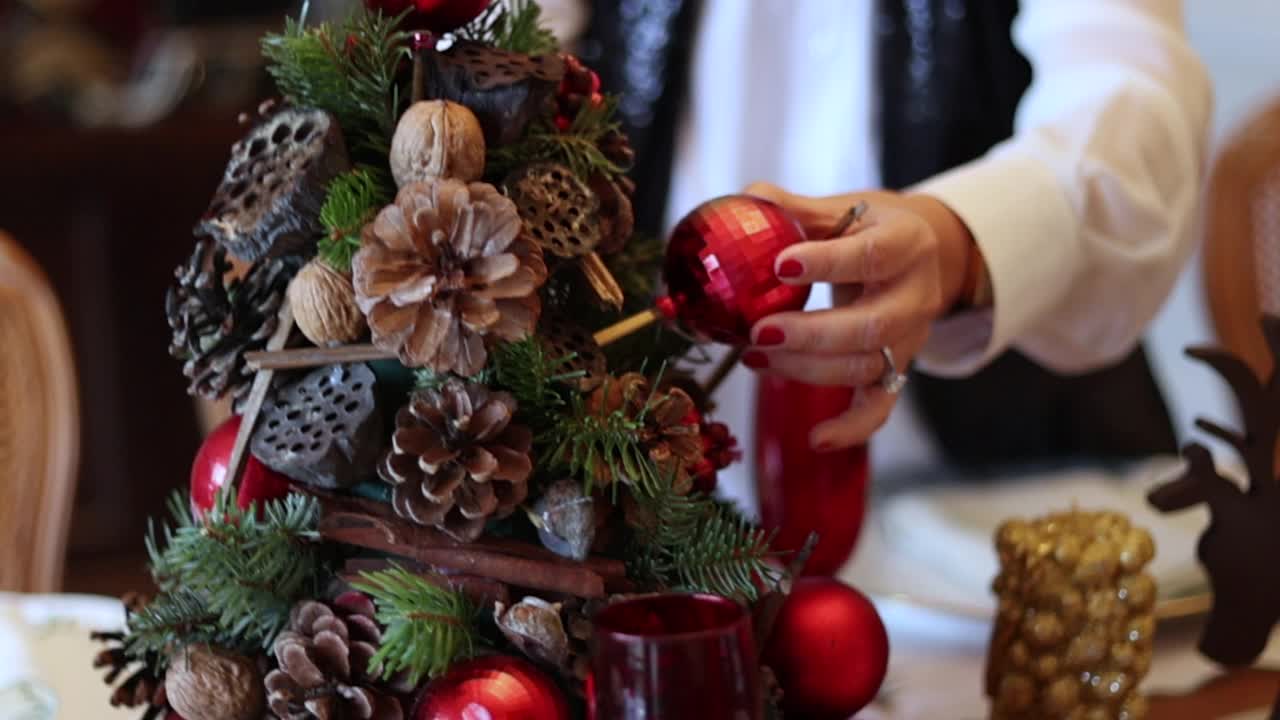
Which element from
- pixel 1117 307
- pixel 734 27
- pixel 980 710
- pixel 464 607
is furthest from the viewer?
pixel 734 27

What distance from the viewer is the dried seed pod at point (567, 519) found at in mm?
475

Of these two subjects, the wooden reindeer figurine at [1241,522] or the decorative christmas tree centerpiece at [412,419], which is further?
the wooden reindeer figurine at [1241,522]

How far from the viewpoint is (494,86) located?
1.63ft

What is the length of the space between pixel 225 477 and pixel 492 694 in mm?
130

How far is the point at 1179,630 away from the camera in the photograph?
0.75 meters

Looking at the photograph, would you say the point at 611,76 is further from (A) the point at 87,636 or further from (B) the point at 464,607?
(B) the point at 464,607

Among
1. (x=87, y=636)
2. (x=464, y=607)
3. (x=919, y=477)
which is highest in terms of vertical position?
(x=464, y=607)

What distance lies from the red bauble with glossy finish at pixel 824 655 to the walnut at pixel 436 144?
21 cm

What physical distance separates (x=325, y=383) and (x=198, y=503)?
0.08 metres

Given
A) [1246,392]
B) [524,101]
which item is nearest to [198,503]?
[524,101]

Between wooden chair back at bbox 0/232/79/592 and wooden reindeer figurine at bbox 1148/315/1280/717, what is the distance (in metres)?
0.72

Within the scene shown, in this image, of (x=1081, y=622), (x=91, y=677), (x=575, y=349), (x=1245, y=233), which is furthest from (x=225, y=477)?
(x=1245, y=233)

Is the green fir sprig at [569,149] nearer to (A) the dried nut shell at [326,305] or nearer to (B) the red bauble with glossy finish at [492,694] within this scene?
(A) the dried nut shell at [326,305]

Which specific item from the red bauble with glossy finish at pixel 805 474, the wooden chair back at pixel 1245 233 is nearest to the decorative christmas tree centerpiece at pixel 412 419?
the red bauble with glossy finish at pixel 805 474
